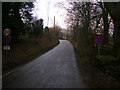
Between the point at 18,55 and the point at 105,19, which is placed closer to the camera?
the point at 18,55

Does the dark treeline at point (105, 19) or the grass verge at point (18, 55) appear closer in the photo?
the dark treeline at point (105, 19)

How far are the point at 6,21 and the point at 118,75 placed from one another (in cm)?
1314

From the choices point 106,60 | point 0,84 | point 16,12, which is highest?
point 16,12

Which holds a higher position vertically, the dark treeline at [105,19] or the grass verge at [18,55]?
the dark treeline at [105,19]

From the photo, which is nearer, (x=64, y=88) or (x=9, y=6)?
(x=64, y=88)

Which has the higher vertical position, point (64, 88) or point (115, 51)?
point (115, 51)

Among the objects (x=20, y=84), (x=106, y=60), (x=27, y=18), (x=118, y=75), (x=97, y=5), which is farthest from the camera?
(x=27, y=18)

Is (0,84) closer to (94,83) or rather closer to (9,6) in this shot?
(94,83)

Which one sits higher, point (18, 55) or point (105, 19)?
point (105, 19)

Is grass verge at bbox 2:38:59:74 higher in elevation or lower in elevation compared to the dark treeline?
lower

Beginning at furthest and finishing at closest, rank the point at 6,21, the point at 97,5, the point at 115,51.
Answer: the point at 97,5
the point at 6,21
the point at 115,51

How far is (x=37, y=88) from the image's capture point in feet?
18.1

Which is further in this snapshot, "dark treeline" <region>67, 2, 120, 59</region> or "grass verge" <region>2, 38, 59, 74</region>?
"grass verge" <region>2, 38, 59, 74</region>

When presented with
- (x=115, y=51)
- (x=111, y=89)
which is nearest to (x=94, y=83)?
(x=111, y=89)
